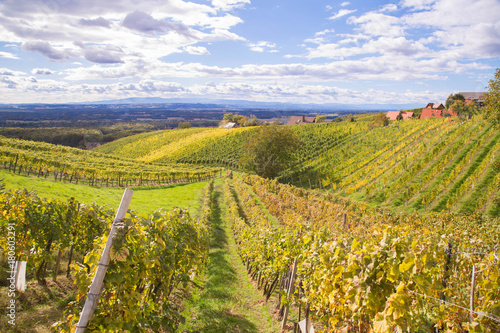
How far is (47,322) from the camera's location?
5.17m

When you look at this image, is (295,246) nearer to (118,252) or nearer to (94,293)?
(118,252)

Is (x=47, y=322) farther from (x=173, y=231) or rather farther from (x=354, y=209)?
(x=354, y=209)

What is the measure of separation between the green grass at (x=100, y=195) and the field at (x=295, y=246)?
0.63ft

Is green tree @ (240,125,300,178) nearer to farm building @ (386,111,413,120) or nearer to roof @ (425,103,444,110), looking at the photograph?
farm building @ (386,111,413,120)

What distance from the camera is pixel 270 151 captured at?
139 ft

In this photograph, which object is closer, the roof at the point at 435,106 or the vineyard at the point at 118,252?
the vineyard at the point at 118,252

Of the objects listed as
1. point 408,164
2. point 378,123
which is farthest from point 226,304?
point 378,123

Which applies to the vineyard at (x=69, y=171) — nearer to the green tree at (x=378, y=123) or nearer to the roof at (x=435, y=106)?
the green tree at (x=378, y=123)

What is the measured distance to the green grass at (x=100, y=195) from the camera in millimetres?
16984

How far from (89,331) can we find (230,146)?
61.7m

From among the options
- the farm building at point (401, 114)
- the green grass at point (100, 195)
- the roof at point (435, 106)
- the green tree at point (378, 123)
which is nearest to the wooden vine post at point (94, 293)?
the green grass at point (100, 195)

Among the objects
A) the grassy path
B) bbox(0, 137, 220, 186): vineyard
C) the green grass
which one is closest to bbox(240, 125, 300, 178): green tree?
bbox(0, 137, 220, 186): vineyard

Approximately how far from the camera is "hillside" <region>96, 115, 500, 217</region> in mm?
21953

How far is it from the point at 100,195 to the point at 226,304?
16.2m
